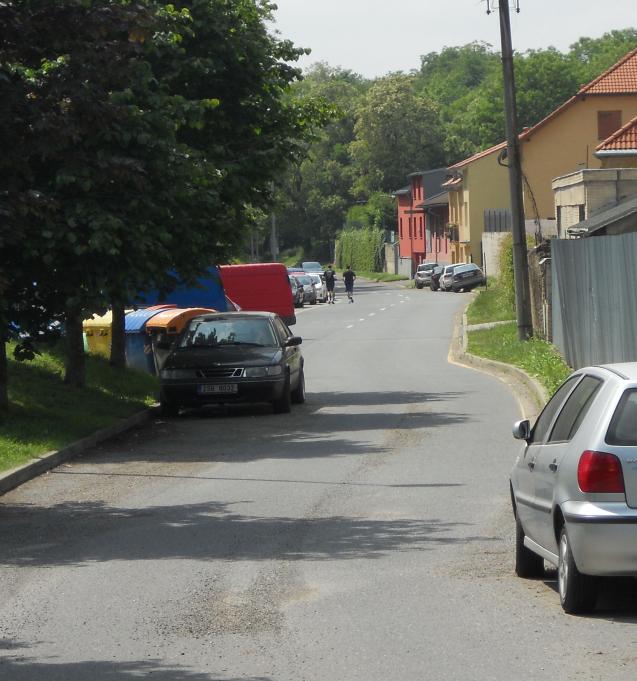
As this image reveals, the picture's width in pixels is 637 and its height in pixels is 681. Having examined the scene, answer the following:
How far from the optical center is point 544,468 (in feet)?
26.7

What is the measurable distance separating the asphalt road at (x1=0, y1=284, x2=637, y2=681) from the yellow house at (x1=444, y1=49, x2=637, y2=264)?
3747 centimetres

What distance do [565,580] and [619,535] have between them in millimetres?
535

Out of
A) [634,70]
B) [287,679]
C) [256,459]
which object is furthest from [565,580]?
[634,70]

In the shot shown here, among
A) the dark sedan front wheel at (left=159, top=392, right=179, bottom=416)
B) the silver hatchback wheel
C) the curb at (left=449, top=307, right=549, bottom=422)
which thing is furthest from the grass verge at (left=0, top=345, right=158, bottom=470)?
the silver hatchback wheel

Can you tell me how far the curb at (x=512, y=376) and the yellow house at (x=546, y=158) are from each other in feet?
58.0

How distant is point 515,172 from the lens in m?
30.2

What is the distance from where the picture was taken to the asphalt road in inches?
263

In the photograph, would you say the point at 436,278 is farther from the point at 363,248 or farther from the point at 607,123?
the point at 363,248

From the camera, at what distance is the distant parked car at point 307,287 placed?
72.4 m

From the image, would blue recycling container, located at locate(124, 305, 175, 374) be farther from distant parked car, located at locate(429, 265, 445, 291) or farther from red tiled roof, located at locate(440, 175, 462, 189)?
red tiled roof, located at locate(440, 175, 462, 189)

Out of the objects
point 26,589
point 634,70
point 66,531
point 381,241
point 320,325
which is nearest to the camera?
point 26,589

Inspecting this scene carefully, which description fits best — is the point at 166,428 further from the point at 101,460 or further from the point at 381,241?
the point at 381,241

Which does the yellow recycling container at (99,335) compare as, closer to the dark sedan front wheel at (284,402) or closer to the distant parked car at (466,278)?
the dark sedan front wheel at (284,402)

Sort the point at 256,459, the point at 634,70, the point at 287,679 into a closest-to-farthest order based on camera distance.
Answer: the point at 287,679, the point at 256,459, the point at 634,70
